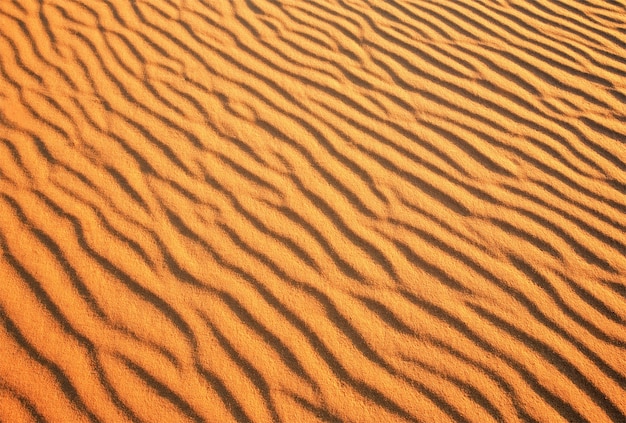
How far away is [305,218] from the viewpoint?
7.75 ft

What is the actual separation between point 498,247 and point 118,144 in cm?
234

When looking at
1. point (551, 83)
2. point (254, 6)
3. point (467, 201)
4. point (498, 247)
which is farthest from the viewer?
point (254, 6)

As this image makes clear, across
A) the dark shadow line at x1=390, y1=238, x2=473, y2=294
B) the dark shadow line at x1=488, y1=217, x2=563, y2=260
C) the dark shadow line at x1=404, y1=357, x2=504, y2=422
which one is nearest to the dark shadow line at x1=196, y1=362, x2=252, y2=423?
the dark shadow line at x1=404, y1=357, x2=504, y2=422

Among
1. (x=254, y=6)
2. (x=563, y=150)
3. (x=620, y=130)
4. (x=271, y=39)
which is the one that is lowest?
(x=563, y=150)

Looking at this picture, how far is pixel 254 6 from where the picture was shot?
3.64m

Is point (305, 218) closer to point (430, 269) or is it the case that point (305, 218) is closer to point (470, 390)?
point (430, 269)

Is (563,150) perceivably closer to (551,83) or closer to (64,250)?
(551,83)

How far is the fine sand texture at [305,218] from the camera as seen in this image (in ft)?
6.07

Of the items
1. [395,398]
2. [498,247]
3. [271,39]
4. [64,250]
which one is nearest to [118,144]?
[64,250]

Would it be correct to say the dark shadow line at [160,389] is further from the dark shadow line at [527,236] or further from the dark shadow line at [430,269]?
the dark shadow line at [527,236]

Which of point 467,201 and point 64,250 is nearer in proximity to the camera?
point 64,250

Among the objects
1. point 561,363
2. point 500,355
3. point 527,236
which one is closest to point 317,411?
point 500,355

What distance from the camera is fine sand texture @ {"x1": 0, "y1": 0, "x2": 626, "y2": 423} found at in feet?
6.07

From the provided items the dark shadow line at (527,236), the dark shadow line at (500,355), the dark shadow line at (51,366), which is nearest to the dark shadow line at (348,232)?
the dark shadow line at (500,355)
